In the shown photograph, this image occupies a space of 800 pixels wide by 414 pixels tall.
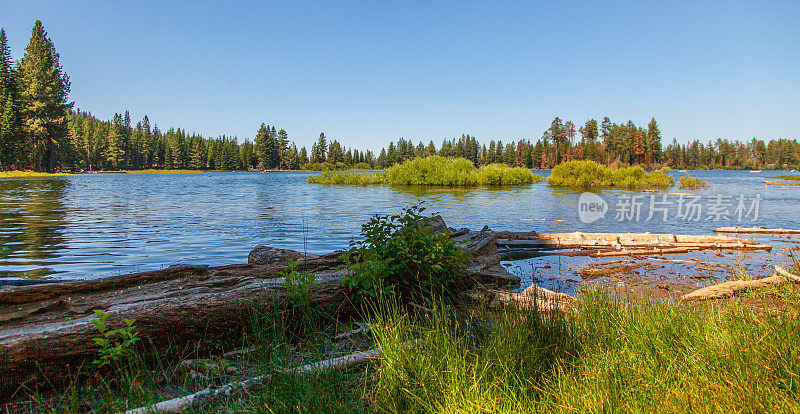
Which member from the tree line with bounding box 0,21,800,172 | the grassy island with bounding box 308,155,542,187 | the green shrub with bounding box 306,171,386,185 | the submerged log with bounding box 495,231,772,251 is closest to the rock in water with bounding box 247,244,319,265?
Answer: the submerged log with bounding box 495,231,772,251

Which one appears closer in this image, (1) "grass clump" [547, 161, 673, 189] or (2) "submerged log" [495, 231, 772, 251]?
(2) "submerged log" [495, 231, 772, 251]

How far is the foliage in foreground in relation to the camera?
2119 millimetres

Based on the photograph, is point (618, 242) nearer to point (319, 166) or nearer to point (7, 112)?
point (7, 112)

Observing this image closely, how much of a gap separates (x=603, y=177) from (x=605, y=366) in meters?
46.4

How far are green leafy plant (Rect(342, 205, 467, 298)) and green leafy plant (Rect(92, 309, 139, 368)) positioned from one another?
6.47 ft

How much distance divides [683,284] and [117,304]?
326 inches

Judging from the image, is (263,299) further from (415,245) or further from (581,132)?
(581,132)

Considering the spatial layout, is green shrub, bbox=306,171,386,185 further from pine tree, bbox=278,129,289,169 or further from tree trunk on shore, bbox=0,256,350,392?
pine tree, bbox=278,129,289,169

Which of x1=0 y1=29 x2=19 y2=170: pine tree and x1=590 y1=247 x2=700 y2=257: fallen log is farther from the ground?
x1=0 y1=29 x2=19 y2=170: pine tree

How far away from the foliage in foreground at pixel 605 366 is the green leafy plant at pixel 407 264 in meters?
1.11

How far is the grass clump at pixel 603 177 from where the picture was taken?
41938 millimetres

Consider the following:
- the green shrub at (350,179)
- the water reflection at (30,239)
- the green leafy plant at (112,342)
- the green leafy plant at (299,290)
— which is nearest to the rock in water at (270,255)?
the green leafy plant at (299,290)

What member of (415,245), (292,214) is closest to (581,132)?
(292,214)

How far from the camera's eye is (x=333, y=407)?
2.39m
